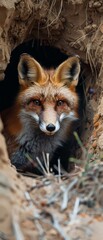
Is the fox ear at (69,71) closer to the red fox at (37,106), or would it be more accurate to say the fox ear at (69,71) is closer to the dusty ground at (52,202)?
the red fox at (37,106)

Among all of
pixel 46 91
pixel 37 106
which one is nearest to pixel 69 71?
pixel 46 91

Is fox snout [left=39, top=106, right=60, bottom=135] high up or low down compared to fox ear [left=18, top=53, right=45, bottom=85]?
down

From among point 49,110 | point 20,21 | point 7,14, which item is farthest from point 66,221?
point 20,21

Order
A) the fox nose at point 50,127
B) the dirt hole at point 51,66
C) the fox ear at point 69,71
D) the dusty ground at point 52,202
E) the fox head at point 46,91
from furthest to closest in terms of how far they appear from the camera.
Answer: the dirt hole at point 51,66 → the fox ear at point 69,71 → the fox head at point 46,91 → the fox nose at point 50,127 → the dusty ground at point 52,202

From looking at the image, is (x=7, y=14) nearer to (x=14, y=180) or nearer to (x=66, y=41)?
(x=66, y=41)

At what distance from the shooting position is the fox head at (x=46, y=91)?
7500 millimetres

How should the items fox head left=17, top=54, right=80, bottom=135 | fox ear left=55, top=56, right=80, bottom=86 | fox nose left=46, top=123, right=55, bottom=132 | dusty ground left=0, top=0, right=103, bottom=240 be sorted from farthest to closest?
fox ear left=55, top=56, right=80, bottom=86 → fox head left=17, top=54, right=80, bottom=135 → fox nose left=46, top=123, right=55, bottom=132 → dusty ground left=0, top=0, right=103, bottom=240

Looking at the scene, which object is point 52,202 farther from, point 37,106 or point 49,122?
point 37,106

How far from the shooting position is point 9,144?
7.95 m

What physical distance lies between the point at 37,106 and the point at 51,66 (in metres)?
2.01

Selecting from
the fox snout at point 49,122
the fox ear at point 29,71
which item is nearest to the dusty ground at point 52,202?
the fox snout at point 49,122

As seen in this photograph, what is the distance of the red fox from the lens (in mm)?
7566

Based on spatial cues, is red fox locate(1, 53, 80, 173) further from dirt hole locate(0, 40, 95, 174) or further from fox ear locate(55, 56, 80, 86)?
dirt hole locate(0, 40, 95, 174)

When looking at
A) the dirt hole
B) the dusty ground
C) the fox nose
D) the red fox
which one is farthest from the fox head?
the dusty ground
